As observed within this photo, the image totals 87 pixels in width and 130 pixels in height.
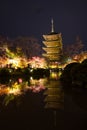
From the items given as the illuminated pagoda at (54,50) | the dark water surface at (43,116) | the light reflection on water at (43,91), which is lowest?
the dark water surface at (43,116)

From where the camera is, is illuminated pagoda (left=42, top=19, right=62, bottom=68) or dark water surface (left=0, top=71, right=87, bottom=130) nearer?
dark water surface (left=0, top=71, right=87, bottom=130)

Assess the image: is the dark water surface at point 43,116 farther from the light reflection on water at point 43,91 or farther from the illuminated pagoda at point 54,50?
the illuminated pagoda at point 54,50

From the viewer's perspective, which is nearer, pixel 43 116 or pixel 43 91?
pixel 43 116

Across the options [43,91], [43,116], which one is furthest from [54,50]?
[43,116]

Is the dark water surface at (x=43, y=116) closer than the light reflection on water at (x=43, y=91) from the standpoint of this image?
Yes

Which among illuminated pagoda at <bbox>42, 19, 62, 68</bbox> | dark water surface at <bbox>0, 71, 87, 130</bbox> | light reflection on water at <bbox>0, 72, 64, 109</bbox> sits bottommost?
dark water surface at <bbox>0, 71, 87, 130</bbox>

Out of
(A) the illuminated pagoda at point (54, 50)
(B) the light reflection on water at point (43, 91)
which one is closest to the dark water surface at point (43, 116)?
(B) the light reflection on water at point (43, 91)

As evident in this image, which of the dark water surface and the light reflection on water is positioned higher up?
the light reflection on water

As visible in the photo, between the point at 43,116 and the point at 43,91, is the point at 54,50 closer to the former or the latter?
the point at 43,91

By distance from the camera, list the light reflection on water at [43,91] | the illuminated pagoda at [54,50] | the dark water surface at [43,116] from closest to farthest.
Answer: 1. the dark water surface at [43,116]
2. the light reflection on water at [43,91]
3. the illuminated pagoda at [54,50]

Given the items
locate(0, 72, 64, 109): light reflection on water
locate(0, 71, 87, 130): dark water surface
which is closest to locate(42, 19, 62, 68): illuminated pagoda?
locate(0, 72, 64, 109): light reflection on water

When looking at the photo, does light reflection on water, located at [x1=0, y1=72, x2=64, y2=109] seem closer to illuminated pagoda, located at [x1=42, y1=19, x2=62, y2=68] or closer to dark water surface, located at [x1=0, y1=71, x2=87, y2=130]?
dark water surface, located at [x1=0, y1=71, x2=87, y2=130]

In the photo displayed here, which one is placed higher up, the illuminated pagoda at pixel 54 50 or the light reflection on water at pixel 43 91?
the illuminated pagoda at pixel 54 50

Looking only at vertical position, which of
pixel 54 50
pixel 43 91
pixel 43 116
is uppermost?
pixel 54 50
